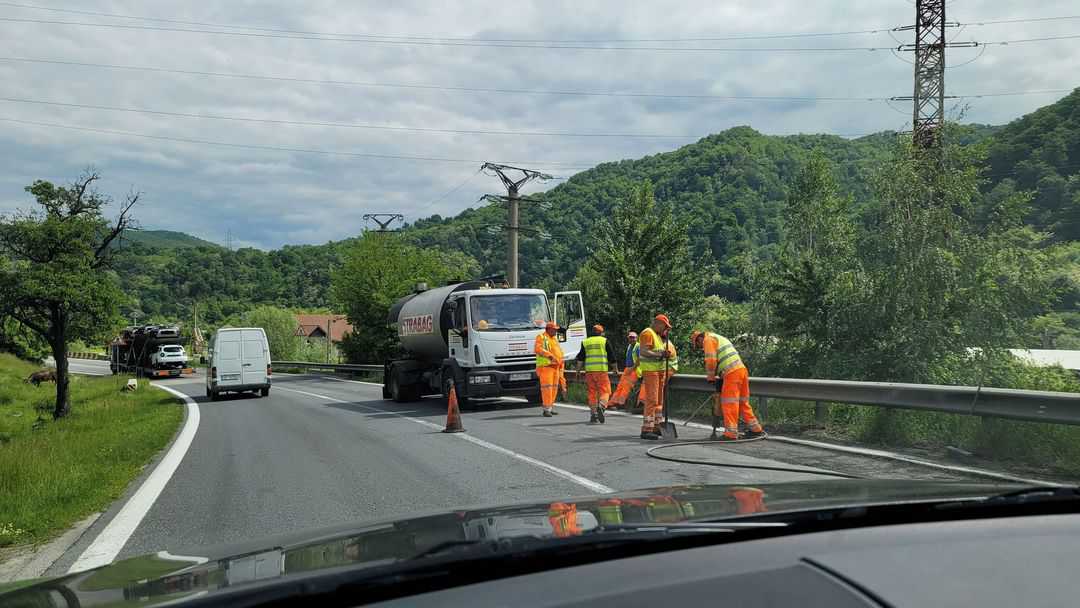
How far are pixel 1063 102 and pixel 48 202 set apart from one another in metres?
55.5

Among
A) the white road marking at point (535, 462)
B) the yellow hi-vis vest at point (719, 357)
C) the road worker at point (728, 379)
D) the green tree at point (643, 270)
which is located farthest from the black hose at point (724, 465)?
the green tree at point (643, 270)

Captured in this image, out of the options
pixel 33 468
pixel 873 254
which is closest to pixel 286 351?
pixel 873 254

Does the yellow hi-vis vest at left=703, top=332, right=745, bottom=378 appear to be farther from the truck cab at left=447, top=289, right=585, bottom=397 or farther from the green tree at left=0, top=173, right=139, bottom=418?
the green tree at left=0, top=173, right=139, bottom=418

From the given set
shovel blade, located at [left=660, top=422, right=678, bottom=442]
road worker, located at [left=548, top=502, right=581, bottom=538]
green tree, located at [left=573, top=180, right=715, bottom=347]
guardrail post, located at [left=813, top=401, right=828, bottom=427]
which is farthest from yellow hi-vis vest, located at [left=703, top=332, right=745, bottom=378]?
green tree, located at [left=573, top=180, right=715, bottom=347]

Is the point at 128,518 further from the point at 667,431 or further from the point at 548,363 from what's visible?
the point at 548,363

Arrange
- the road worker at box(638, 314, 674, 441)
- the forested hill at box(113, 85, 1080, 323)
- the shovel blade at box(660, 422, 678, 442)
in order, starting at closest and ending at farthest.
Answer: the shovel blade at box(660, 422, 678, 442) → the road worker at box(638, 314, 674, 441) → the forested hill at box(113, 85, 1080, 323)

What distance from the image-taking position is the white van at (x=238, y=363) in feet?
88.0

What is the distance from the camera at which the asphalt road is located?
672 cm

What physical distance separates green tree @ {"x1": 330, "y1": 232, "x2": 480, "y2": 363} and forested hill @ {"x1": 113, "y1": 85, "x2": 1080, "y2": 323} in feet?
12.5

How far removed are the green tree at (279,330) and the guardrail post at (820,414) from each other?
68.3 meters

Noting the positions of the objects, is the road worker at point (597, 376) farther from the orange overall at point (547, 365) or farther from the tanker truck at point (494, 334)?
the tanker truck at point (494, 334)

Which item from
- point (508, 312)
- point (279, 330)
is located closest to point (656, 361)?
point (508, 312)

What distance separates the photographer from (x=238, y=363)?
1063 inches

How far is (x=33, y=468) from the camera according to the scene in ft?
31.2
